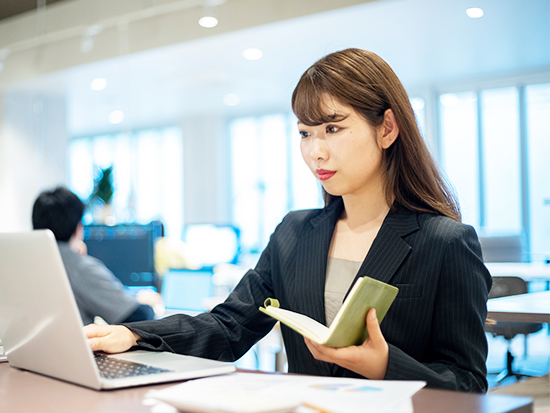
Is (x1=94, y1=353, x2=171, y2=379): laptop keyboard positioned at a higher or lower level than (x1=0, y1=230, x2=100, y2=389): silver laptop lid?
lower

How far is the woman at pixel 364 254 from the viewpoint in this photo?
112cm

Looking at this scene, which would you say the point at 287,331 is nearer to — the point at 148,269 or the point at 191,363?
the point at 191,363

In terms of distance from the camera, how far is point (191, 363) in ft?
3.25

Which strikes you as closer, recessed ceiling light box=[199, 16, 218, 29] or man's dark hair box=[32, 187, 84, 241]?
man's dark hair box=[32, 187, 84, 241]

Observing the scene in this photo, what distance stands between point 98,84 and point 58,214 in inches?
155

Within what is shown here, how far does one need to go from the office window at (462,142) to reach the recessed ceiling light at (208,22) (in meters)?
4.19

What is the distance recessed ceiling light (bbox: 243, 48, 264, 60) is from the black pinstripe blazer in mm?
4352

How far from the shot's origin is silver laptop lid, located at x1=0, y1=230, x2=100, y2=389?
825 mm

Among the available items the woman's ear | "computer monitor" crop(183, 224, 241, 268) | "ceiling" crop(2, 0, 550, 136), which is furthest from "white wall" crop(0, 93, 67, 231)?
the woman's ear

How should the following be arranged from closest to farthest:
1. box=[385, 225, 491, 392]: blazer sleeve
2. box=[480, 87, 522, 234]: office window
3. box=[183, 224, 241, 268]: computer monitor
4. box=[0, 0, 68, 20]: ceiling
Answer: box=[385, 225, 491, 392]: blazer sleeve → box=[183, 224, 241, 268]: computer monitor → box=[0, 0, 68, 20]: ceiling → box=[480, 87, 522, 234]: office window

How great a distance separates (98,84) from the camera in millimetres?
6207

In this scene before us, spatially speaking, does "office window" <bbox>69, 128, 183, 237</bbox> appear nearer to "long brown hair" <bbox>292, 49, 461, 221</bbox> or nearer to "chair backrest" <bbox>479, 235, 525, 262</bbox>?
"chair backrest" <bbox>479, 235, 525, 262</bbox>

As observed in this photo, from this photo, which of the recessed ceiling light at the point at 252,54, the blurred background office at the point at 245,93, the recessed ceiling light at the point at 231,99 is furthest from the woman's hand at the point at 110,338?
the recessed ceiling light at the point at 231,99

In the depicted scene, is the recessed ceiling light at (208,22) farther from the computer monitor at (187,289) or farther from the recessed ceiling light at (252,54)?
the computer monitor at (187,289)
